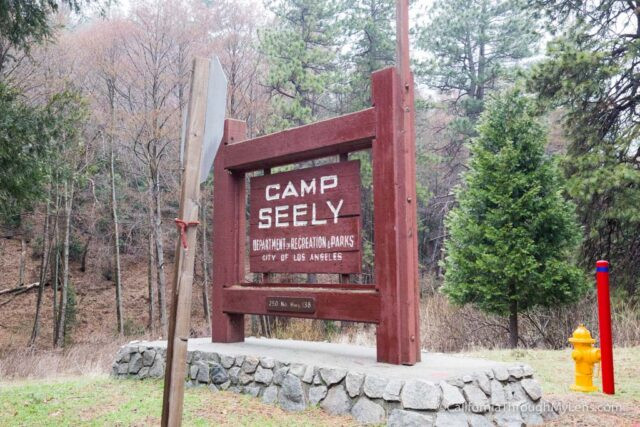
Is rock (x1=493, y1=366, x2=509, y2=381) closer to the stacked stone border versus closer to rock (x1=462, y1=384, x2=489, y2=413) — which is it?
the stacked stone border

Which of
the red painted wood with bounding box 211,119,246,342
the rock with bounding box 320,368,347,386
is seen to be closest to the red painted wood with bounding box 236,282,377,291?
the red painted wood with bounding box 211,119,246,342

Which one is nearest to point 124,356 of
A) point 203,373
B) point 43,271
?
point 203,373

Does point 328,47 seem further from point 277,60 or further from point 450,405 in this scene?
point 450,405

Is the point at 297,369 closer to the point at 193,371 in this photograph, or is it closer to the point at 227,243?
the point at 193,371

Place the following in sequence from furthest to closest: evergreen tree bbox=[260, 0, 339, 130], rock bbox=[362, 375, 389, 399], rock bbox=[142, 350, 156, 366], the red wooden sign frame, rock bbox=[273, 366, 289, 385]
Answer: evergreen tree bbox=[260, 0, 339, 130], rock bbox=[142, 350, 156, 366], rock bbox=[273, 366, 289, 385], the red wooden sign frame, rock bbox=[362, 375, 389, 399]

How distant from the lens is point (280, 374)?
16.4 feet

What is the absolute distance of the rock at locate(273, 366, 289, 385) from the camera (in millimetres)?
4961

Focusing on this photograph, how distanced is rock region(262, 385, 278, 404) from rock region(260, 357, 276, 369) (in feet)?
0.63

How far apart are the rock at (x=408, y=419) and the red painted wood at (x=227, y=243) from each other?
2.73m

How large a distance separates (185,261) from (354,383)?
2.27 meters

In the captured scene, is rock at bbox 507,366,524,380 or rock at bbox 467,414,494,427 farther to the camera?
rock at bbox 507,366,524,380

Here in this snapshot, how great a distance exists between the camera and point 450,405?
3.93 metres

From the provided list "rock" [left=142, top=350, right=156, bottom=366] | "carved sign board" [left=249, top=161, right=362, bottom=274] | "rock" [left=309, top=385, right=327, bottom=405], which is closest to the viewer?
"rock" [left=309, top=385, right=327, bottom=405]

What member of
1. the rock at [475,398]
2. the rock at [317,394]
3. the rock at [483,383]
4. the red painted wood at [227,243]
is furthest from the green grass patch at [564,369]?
the red painted wood at [227,243]
